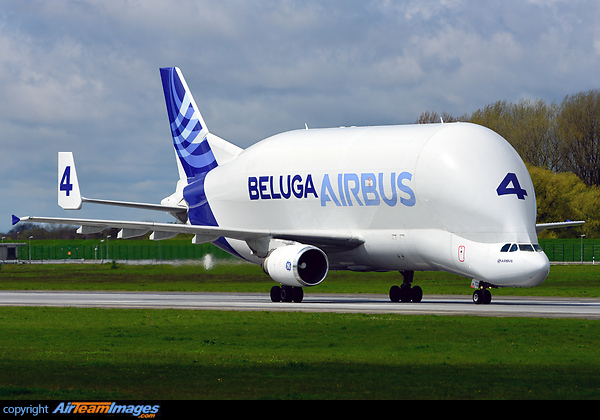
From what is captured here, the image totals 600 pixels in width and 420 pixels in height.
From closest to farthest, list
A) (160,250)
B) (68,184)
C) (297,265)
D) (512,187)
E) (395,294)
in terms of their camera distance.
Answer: (512,187) < (297,265) < (395,294) < (68,184) < (160,250)

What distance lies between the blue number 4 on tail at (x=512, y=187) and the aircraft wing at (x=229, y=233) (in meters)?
6.41

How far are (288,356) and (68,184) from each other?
2455 centimetres

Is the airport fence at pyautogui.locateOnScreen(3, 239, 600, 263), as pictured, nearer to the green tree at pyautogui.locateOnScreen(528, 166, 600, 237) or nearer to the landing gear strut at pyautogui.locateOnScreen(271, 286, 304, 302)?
the green tree at pyautogui.locateOnScreen(528, 166, 600, 237)

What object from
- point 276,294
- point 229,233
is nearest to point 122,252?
point 229,233

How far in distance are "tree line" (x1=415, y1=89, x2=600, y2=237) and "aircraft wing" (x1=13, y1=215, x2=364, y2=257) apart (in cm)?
5797

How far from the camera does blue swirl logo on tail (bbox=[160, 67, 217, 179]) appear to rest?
157 feet

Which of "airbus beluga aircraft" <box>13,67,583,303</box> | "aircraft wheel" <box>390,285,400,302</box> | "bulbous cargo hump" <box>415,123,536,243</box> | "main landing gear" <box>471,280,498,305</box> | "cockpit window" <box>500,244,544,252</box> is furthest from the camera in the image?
"aircraft wheel" <box>390,285,400,302</box>

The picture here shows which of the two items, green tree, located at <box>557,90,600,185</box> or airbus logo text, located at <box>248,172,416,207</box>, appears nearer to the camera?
airbus logo text, located at <box>248,172,416,207</box>

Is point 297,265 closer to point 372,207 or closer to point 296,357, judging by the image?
point 372,207

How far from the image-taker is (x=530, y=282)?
31812 millimetres

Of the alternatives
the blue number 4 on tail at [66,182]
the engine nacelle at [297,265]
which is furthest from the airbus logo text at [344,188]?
the blue number 4 on tail at [66,182]

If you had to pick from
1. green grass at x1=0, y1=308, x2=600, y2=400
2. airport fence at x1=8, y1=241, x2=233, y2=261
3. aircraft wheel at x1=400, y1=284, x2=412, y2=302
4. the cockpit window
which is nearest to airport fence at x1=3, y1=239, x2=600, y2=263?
airport fence at x1=8, y1=241, x2=233, y2=261

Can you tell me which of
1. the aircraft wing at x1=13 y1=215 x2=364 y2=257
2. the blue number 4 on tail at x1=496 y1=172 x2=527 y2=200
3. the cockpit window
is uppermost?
the blue number 4 on tail at x1=496 y1=172 x2=527 y2=200

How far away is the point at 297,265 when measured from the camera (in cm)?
3562
